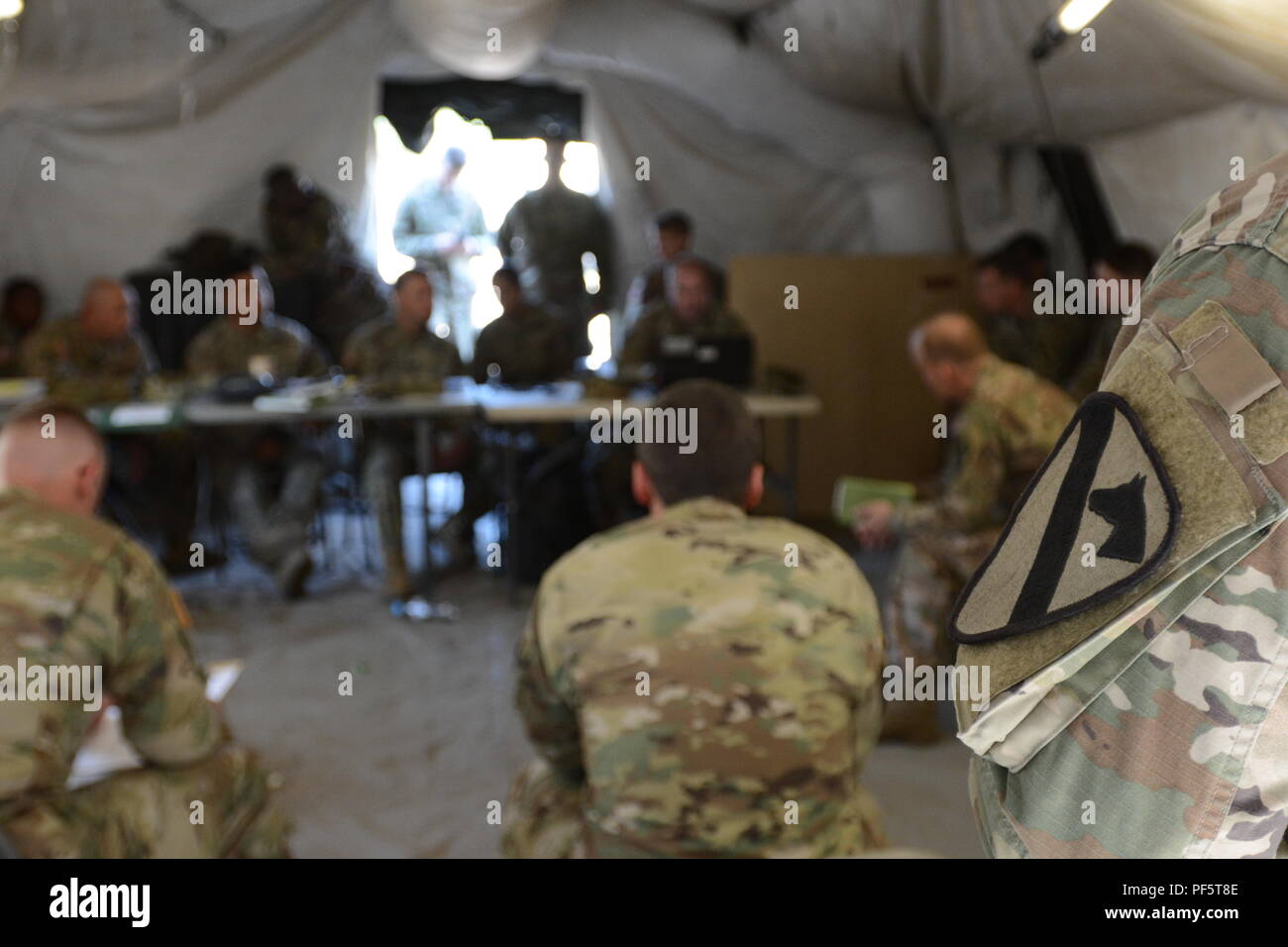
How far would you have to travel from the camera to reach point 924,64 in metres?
5.14

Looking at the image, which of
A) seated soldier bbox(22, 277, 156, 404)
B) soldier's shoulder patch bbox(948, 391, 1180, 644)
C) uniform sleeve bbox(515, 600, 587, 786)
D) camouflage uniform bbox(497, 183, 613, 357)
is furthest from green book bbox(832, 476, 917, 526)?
camouflage uniform bbox(497, 183, 613, 357)

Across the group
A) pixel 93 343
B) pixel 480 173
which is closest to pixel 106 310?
pixel 93 343

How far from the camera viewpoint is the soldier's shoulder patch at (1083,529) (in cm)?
74

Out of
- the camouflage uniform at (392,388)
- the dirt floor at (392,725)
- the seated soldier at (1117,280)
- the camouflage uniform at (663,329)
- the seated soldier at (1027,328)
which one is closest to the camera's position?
the dirt floor at (392,725)

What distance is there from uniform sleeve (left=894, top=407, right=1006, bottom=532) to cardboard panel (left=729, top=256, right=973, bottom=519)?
3006 millimetres

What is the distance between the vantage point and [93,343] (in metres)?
5.41

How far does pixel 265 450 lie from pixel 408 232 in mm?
2595

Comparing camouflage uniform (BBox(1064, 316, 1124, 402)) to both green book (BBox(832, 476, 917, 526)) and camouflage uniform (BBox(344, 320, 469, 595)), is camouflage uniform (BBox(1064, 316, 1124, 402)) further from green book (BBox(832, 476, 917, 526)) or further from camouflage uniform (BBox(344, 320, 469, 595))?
camouflage uniform (BBox(344, 320, 469, 595))

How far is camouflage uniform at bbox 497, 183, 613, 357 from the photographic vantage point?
720 centimetres

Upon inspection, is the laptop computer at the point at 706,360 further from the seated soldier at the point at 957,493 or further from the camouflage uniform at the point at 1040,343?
the seated soldier at the point at 957,493

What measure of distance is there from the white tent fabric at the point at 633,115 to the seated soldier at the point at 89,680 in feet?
12.1

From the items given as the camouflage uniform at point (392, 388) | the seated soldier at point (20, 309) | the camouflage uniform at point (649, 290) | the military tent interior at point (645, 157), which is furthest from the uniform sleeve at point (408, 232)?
the seated soldier at point (20, 309)

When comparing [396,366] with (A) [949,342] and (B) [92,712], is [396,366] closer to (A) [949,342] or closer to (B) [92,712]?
(A) [949,342]
